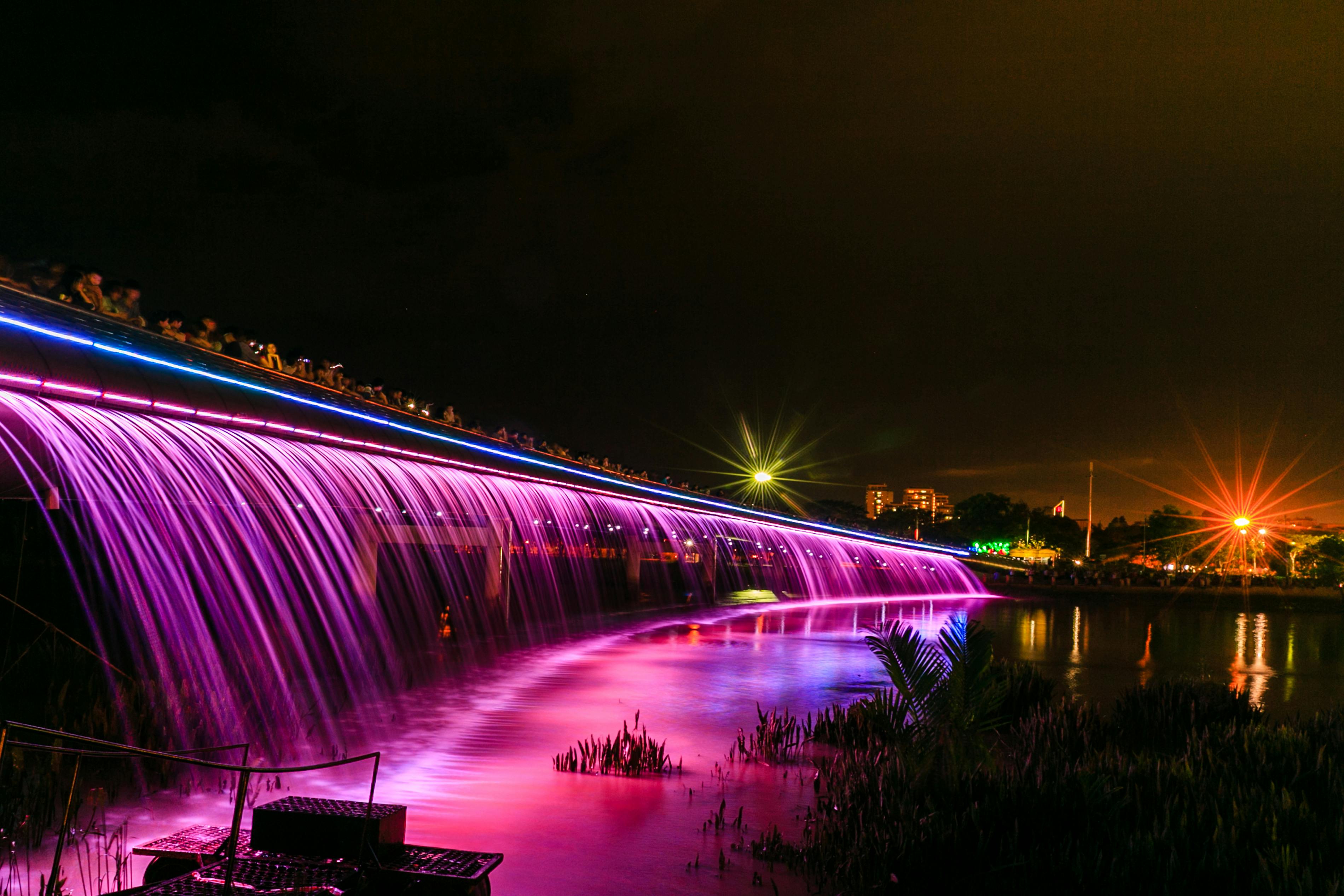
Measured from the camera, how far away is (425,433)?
20.6m

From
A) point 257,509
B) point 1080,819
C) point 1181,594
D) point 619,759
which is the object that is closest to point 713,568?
point 257,509

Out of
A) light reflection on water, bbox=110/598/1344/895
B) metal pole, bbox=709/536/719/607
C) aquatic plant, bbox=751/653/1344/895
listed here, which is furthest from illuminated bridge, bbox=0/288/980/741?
metal pole, bbox=709/536/719/607

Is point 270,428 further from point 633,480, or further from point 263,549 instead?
point 633,480

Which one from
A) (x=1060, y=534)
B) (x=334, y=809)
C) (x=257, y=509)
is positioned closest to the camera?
Result: (x=334, y=809)

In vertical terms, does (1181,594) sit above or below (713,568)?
above

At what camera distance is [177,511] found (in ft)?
48.1

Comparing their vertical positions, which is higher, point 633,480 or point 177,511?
point 633,480

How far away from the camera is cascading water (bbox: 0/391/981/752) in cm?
1270

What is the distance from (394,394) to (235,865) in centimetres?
1870

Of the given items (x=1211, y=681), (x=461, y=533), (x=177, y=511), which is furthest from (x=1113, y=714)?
(x=461, y=533)

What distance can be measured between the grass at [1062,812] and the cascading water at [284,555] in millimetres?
6924

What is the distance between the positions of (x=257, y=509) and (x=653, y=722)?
28.9 ft

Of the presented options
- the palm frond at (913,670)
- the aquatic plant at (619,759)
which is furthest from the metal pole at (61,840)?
the palm frond at (913,670)

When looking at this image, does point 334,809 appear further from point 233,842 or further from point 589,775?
point 589,775
